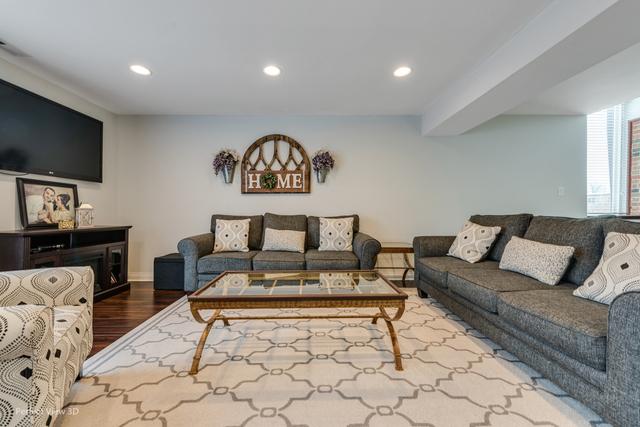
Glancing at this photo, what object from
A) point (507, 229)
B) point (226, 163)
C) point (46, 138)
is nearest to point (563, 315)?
point (507, 229)

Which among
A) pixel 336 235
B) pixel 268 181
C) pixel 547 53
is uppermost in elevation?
pixel 547 53

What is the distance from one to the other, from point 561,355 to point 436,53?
2246 millimetres

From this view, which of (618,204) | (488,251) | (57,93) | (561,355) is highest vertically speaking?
(57,93)

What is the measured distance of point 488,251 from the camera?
2.69 m

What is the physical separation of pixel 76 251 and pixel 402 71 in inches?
141

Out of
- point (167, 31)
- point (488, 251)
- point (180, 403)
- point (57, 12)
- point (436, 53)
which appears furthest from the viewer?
point (488, 251)

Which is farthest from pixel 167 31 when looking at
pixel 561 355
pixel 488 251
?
pixel 488 251

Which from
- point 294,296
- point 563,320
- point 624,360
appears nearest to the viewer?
point 624,360

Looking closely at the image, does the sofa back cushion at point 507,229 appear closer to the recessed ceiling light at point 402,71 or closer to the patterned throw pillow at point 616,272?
the patterned throw pillow at point 616,272

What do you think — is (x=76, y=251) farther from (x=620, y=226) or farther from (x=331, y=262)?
(x=620, y=226)

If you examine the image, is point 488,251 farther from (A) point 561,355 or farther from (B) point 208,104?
(B) point 208,104

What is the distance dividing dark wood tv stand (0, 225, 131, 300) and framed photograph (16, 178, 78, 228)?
20 centimetres

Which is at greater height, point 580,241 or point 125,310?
point 580,241

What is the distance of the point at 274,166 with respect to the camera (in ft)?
12.4
